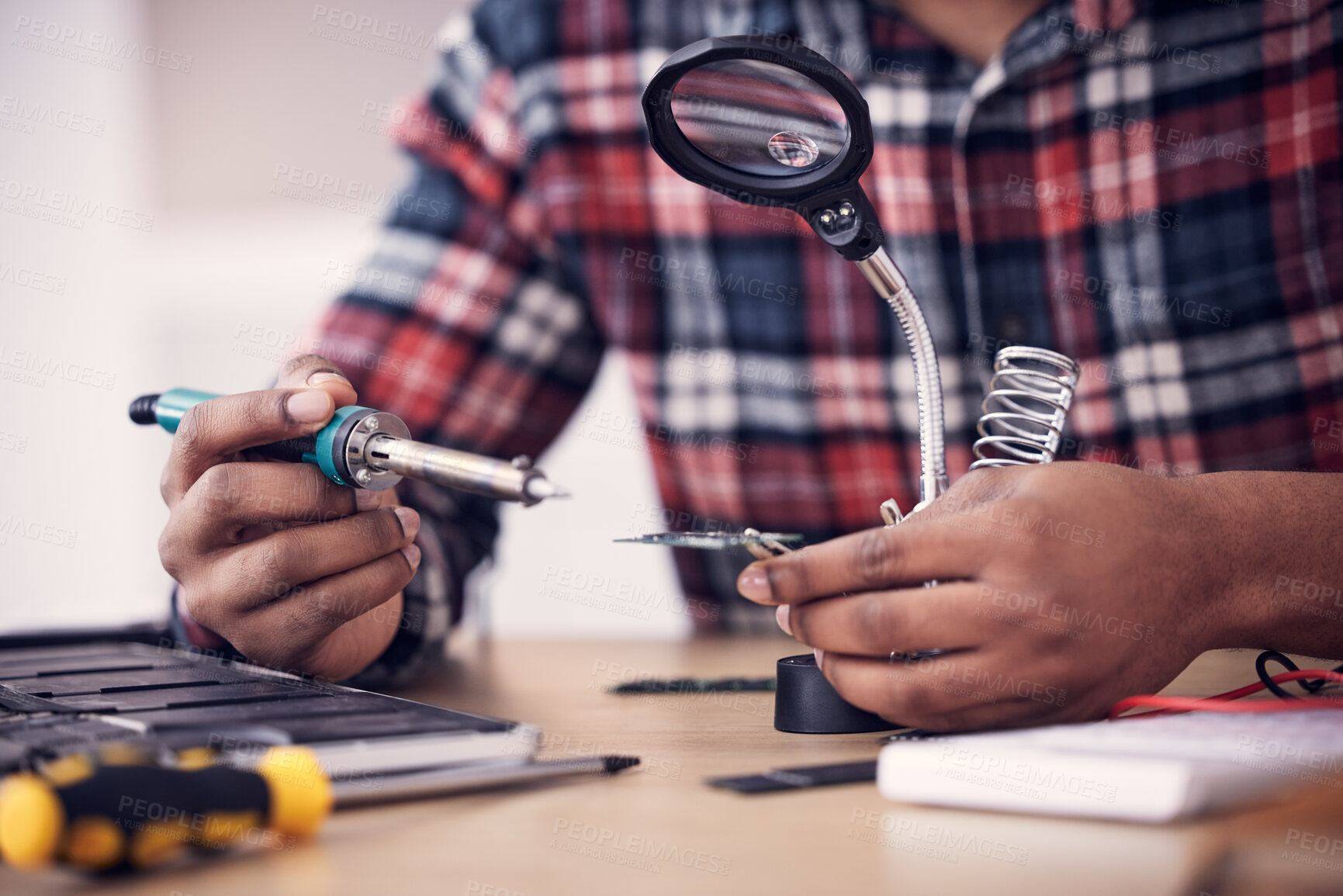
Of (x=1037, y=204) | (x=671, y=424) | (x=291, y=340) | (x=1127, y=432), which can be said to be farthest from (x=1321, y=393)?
(x=291, y=340)

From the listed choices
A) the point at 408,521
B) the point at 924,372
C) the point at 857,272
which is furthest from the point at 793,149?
the point at 857,272

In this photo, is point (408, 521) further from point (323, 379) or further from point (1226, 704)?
point (1226, 704)

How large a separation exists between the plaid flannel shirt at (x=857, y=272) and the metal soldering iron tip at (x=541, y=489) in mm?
456

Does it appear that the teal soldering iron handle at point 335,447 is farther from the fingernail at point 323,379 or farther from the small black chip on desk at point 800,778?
the small black chip on desk at point 800,778

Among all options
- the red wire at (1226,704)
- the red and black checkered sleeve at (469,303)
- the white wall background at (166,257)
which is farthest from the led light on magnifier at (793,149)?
the white wall background at (166,257)

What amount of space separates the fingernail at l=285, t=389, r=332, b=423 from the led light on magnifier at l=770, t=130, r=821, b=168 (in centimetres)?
31

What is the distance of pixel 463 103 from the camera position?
4.49 feet

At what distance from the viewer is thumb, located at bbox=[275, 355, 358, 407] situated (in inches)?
27.8

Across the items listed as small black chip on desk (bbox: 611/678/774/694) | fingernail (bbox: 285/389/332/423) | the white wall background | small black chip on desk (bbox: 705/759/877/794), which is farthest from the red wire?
the white wall background

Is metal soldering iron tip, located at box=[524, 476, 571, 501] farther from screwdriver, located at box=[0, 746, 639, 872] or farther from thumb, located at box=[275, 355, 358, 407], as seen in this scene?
thumb, located at box=[275, 355, 358, 407]

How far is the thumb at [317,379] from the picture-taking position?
2.32 feet

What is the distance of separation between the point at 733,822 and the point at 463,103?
1.15 m

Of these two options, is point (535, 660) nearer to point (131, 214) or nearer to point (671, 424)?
point (671, 424)

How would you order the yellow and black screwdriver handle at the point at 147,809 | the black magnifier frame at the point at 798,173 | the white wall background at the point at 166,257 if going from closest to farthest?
the yellow and black screwdriver handle at the point at 147,809 → the black magnifier frame at the point at 798,173 → the white wall background at the point at 166,257
